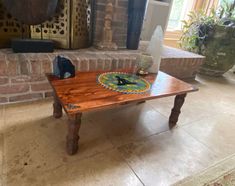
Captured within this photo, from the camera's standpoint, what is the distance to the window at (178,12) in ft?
12.4

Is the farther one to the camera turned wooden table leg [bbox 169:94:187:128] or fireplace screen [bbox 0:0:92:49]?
fireplace screen [bbox 0:0:92:49]

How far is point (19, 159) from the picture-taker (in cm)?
93

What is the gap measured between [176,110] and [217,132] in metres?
0.37

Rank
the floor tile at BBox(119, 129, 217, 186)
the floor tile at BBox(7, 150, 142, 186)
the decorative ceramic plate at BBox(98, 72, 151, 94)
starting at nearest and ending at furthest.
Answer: the floor tile at BBox(7, 150, 142, 186)
the floor tile at BBox(119, 129, 217, 186)
the decorative ceramic plate at BBox(98, 72, 151, 94)

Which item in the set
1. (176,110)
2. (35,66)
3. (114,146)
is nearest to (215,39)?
(176,110)

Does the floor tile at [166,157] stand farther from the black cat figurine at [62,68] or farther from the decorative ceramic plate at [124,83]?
the black cat figurine at [62,68]

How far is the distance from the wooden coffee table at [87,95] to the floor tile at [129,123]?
0.23 m

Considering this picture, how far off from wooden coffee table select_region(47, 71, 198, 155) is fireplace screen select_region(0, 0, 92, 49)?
61cm

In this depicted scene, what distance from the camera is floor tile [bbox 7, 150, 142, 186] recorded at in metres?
0.83

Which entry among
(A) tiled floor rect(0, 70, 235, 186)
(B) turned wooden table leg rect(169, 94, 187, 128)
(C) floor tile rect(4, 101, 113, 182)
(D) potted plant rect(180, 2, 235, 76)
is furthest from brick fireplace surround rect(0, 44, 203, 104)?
(D) potted plant rect(180, 2, 235, 76)

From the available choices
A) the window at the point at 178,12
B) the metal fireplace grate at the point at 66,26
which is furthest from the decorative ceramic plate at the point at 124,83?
the window at the point at 178,12

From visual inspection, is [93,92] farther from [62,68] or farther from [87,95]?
[62,68]

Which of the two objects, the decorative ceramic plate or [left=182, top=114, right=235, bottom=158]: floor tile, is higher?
the decorative ceramic plate

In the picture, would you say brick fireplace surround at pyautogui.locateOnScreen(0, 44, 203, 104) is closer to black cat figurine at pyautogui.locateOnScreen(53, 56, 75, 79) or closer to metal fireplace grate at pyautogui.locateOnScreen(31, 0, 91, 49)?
metal fireplace grate at pyautogui.locateOnScreen(31, 0, 91, 49)
